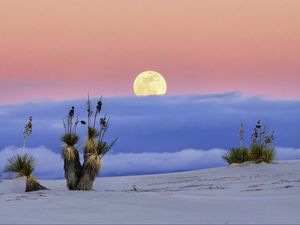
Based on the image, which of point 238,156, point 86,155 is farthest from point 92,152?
point 238,156

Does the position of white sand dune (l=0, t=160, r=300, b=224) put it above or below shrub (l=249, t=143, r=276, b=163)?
below

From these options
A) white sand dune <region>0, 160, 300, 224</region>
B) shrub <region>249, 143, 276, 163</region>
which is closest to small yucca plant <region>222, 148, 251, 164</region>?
shrub <region>249, 143, 276, 163</region>

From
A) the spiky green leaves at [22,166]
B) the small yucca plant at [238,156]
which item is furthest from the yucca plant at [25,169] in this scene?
the small yucca plant at [238,156]

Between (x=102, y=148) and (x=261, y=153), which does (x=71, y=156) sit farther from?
(x=261, y=153)

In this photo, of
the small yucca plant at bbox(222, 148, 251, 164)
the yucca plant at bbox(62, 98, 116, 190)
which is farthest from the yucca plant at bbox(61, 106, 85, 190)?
the small yucca plant at bbox(222, 148, 251, 164)

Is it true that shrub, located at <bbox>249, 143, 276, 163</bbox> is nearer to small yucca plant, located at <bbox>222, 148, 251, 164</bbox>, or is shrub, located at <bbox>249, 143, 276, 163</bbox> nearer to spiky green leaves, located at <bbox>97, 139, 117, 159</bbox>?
small yucca plant, located at <bbox>222, 148, 251, 164</bbox>

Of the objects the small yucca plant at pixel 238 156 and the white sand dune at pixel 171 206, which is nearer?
the white sand dune at pixel 171 206

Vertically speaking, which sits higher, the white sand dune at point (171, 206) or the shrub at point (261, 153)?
the shrub at point (261, 153)

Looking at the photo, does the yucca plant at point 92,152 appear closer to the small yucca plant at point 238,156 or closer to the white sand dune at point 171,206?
the white sand dune at point 171,206

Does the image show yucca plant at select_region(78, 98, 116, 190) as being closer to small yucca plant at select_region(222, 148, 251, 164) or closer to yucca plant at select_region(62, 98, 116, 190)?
yucca plant at select_region(62, 98, 116, 190)

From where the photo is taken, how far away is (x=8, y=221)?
34.5 ft

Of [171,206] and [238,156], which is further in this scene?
[238,156]

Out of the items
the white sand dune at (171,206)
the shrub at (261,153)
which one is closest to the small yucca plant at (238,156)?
the shrub at (261,153)

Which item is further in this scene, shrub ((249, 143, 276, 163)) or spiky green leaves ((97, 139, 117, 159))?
shrub ((249, 143, 276, 163))
